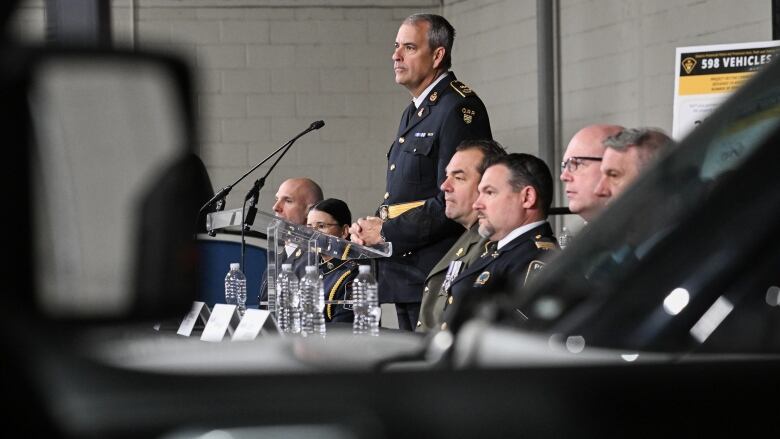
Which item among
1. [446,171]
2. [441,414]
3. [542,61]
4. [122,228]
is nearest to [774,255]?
[441,414]

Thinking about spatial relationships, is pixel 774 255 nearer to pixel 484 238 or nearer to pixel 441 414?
pixel 441 414

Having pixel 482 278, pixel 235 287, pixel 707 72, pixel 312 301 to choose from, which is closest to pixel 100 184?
pixel 482 278

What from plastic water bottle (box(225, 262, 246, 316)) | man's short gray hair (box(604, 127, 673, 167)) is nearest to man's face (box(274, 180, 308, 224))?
plastic water bottle (box(225, 262, 246, 316))

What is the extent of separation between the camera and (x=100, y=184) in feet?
1.67

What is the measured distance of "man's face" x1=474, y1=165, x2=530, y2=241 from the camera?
2.89 m

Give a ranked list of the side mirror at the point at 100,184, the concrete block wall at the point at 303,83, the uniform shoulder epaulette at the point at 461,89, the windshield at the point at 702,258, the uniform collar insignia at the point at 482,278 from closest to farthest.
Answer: the side mirror at the point at 100,184 < the windshield at the point at 702,258 < the uniform collar insignia at the point at 482,278 < the uniform shoulder epaulette at the point at 461,89 < the concrete block wall at the point at 303,83

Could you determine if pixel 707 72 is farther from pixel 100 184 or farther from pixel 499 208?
pixel 100 184

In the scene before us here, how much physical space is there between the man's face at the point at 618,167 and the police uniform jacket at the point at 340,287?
1164mm

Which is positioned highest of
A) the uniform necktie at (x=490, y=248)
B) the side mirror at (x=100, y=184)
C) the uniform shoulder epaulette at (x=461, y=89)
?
the uniform shoulder epaulette at (x=461, y=89)

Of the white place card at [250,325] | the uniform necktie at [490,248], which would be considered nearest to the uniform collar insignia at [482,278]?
the uniform necktie at [490,248]

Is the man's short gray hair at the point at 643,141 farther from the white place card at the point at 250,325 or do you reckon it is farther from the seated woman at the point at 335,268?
the seated woman at the point at 335,268

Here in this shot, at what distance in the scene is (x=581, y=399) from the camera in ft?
1.95

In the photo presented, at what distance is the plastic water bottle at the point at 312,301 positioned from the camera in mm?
2867

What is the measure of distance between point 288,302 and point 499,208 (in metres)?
0.53
